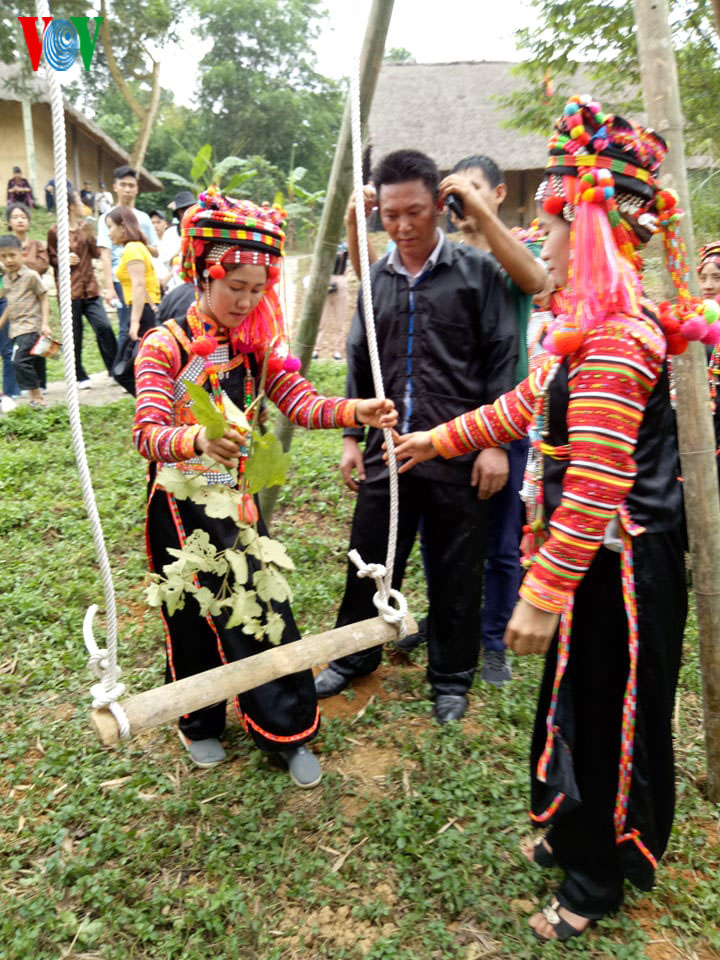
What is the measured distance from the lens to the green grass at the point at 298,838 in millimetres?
2014

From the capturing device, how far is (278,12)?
104 feet

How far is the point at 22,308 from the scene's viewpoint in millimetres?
6625

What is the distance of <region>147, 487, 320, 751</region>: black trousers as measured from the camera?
2404 millimetres

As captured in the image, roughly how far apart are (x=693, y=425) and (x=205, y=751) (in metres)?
1.97

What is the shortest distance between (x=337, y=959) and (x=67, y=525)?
3348mm

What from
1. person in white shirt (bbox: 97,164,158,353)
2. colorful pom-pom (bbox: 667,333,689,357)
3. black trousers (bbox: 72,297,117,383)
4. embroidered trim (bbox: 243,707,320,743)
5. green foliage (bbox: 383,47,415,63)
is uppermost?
green foliage (bbox: 383,47,415,63)

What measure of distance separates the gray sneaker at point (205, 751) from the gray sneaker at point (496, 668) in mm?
1174

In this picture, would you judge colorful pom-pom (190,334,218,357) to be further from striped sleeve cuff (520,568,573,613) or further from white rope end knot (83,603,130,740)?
striped sleeve cuff (520,568,573,613)

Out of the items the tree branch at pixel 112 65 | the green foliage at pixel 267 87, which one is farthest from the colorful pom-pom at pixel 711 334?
the green foliage at pixel 267 87

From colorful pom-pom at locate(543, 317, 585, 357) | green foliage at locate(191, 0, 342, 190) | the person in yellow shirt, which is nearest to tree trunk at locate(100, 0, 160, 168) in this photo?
green foliage at locate(191, 0, 342, 190)

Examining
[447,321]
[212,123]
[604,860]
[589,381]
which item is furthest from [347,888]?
[212,123]

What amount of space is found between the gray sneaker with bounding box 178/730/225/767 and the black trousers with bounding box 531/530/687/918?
1202mm

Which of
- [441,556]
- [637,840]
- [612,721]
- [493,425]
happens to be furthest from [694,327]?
[441,556]

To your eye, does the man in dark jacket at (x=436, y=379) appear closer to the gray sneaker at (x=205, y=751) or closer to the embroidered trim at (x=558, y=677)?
the gray sneaker at (x=205, y=751)
